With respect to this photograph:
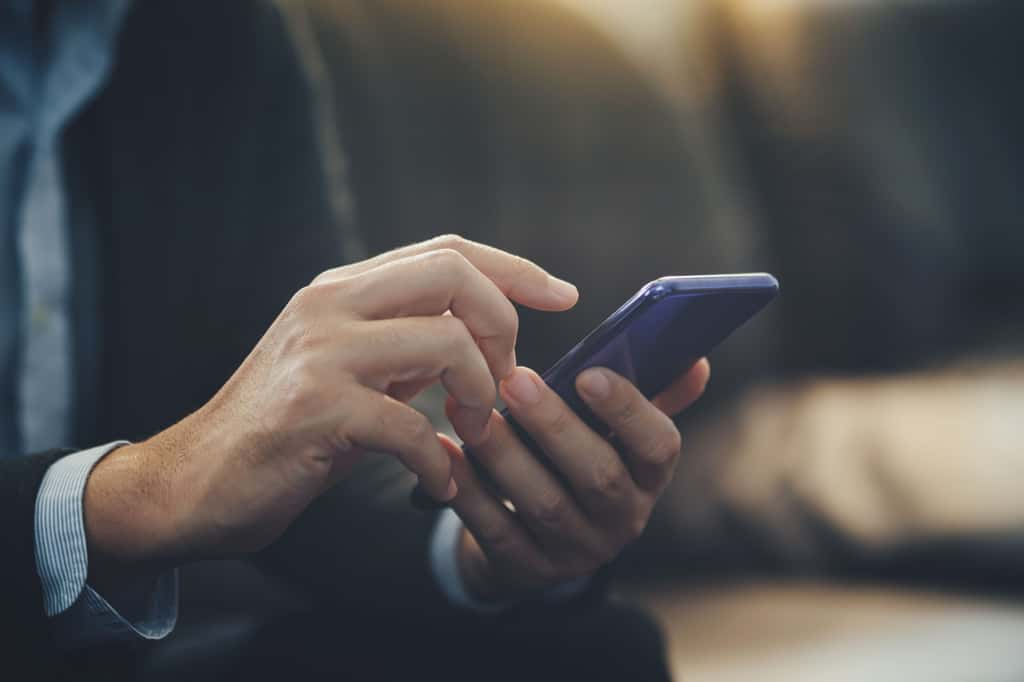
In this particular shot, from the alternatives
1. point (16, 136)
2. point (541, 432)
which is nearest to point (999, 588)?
point (541, 432)

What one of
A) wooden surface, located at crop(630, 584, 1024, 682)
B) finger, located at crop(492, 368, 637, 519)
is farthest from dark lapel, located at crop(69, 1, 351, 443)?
wooden surface, located at crop(630, 584, 1024, 682)

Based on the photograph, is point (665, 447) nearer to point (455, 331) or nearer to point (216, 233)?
point (455, 331)

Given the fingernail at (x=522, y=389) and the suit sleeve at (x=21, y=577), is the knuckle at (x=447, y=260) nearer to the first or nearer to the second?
the fingernail at (x=522, y=389)

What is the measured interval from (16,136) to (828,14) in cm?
110

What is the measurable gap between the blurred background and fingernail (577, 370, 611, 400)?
0.39 metres

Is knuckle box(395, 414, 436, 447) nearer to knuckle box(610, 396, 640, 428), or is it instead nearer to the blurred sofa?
knuckle box(610, 396, 640, 428)

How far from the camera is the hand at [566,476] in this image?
0.52m

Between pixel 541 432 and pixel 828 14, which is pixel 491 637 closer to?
pixel 541 432

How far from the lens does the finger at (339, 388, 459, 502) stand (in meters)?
0.46

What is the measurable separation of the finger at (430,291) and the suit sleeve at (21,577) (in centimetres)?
24

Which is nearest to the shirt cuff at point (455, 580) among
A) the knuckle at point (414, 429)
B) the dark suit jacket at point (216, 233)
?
the dark suit jacket at point (216, 233)

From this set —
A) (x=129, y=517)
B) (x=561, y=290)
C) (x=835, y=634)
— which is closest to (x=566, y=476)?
(x=561, y=290)

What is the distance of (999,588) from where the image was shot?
937mm

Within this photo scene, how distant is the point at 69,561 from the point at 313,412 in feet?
0.64
